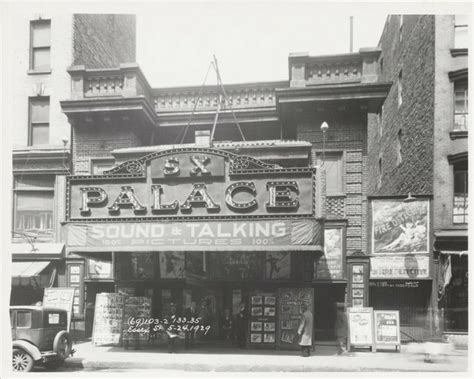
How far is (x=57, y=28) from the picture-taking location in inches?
858

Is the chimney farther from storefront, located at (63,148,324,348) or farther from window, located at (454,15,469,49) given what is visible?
window, located at (454,15,469,49)

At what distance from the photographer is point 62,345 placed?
44.9 ft

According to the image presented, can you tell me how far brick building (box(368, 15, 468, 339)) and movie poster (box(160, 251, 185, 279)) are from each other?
7016mm

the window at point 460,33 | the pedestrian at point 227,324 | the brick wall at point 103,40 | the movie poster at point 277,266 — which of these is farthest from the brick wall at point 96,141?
the window at point 460,33

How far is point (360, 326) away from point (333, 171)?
19.2ft

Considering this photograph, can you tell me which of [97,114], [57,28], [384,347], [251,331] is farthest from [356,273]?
[57,28]

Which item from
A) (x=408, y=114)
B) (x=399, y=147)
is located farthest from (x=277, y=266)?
(x=399, y=147)

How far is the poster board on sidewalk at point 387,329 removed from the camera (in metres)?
16.4

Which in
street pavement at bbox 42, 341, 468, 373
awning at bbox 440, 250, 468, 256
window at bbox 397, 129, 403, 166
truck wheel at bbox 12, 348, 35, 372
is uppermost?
window at bbox 397, 129, 403, 166

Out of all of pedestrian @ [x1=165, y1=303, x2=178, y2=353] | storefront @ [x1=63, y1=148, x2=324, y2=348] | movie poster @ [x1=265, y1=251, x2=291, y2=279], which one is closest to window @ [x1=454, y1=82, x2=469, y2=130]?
storefront @ [x1=63, y1=148, x2=324, y2=348]

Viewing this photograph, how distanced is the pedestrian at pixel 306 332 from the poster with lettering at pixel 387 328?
8.63 ft

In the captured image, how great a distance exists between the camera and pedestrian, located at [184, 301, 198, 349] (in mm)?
16188

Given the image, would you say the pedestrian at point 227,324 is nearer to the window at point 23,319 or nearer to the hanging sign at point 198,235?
the hanging sign at point 198,235

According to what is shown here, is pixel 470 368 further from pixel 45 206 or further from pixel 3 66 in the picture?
pixel 45 206
